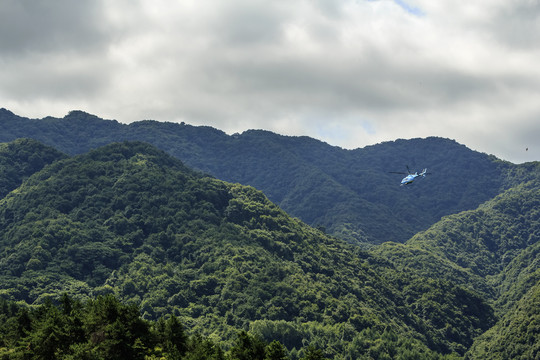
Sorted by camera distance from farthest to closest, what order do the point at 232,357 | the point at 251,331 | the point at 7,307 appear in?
the point at 251,331 → the point at 7,307 → the point at 232,357

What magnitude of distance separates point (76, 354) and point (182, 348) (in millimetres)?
19680

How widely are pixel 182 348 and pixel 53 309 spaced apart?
22.1 m

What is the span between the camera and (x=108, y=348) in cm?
10538

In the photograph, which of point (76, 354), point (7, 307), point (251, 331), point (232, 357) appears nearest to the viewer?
point (76, 354)

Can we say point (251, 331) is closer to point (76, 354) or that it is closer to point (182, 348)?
point (182, 348)

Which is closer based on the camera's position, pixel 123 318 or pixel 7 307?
pixel 123 318

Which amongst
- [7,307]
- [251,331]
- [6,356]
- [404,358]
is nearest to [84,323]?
[6,356]

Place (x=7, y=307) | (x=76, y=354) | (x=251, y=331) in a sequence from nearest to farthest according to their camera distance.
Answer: (x=76, y=354) < (x=7, y=307) < (x=251, y=331)

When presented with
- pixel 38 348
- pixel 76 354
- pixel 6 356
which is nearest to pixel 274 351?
pixel 76 354

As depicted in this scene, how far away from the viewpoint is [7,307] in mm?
149250

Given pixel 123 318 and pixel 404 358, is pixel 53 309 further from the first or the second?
pixel 404 358

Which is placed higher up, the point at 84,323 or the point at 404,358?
the point at 84,323

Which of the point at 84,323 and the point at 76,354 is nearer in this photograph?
the point at 76,354

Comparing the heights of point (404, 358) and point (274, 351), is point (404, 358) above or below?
below
